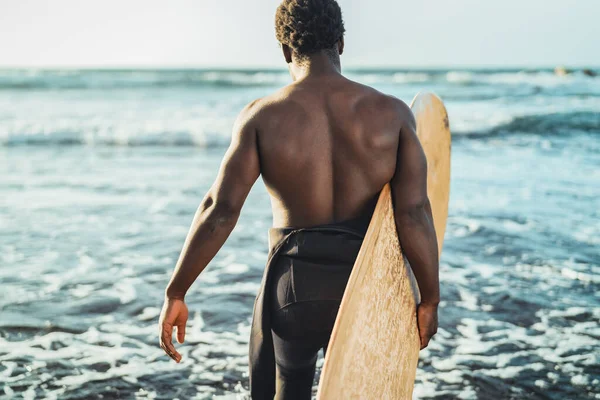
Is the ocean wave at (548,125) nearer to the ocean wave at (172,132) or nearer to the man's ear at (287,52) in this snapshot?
the ocean wave at (172,132)

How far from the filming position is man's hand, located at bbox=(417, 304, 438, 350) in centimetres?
219

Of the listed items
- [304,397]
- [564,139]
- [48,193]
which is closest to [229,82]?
[564,139]

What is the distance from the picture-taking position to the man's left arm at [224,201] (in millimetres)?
1857

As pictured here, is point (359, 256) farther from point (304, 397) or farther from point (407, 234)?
point (304, 397)

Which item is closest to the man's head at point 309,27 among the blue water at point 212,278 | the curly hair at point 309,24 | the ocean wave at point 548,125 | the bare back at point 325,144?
the curly hair at point 309,24

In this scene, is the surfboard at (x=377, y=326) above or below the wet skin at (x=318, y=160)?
below

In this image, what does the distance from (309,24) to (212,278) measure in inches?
130

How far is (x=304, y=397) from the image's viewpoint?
2.09m

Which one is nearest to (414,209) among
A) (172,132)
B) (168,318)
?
(168,318)

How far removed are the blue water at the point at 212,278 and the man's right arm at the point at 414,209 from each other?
144cm

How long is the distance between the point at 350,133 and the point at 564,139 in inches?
495

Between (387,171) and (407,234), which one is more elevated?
(387,171)

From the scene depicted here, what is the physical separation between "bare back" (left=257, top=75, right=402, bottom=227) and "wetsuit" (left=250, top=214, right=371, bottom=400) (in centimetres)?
7

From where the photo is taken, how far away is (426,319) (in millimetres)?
2207
